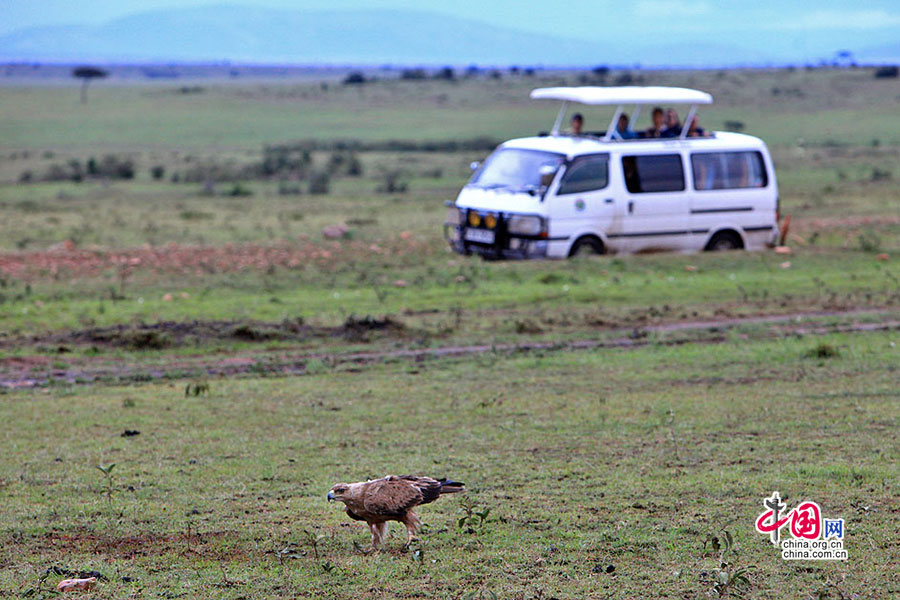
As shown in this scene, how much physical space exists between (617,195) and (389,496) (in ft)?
36.9

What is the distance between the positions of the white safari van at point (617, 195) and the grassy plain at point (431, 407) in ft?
1.47

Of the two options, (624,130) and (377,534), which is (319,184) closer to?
(624,130)

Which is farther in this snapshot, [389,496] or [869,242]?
[869,242]

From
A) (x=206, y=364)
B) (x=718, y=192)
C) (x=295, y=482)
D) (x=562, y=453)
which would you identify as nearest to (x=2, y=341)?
(x=206, y=364)

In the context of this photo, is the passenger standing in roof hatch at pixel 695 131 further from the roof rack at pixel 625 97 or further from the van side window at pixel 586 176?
the van side window at pixel 586 176

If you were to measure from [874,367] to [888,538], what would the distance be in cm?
508

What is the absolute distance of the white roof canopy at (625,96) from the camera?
664 inches

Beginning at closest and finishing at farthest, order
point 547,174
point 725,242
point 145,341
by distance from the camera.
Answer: point 145,341 < point 547,174 < point 725,242

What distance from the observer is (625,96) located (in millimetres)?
16984

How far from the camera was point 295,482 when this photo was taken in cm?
711

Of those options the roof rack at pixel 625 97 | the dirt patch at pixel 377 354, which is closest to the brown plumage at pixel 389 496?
the dirt patch at pixel 377 354

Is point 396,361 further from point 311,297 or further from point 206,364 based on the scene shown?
point 311,297

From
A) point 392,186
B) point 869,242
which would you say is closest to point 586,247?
point 869,242

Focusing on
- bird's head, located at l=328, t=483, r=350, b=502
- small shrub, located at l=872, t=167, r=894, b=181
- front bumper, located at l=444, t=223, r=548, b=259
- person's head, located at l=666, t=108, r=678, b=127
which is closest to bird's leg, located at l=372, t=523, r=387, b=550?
bird's head, located at l=328, t=483, r=350, b=502
